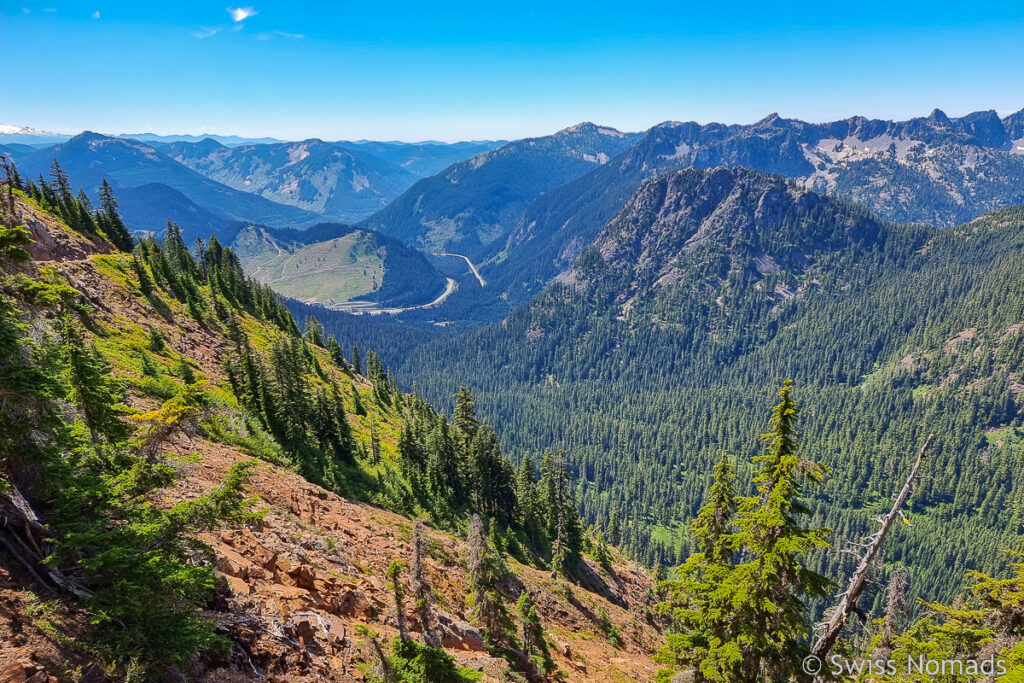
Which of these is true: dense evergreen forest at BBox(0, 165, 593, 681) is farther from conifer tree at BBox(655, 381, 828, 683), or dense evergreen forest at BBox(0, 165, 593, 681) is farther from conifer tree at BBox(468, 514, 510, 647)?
conifer tree at BBox(655, 381, 828, 683)

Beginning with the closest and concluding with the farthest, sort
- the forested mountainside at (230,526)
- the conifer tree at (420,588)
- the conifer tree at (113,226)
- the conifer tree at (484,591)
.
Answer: the forested mountainside at (230,526), the conifer tree at (420,588), the conifer tree at (484,591), the conifer tree at (113,226)

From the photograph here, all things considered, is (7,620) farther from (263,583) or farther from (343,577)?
(343,577)

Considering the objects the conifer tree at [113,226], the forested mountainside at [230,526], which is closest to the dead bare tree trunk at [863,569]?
the forested mountainside at [230,526]

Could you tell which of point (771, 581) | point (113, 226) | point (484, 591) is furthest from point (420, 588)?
point (113, 226)

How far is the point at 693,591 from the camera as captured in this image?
2127cm

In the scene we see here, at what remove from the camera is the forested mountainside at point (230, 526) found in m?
14.1

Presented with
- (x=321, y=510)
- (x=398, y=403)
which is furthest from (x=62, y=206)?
(x=321, y=510)

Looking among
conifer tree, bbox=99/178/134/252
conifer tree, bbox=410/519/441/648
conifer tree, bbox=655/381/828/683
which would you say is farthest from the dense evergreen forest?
conifer tree, bbox=655/381/828/683

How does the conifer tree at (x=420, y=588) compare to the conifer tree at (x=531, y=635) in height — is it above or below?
above

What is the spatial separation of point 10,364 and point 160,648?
9785 mm

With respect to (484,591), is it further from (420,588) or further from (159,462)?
(159,462)

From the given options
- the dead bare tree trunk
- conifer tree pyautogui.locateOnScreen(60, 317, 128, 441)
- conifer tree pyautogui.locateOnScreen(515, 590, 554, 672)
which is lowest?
conifer tree pyautogui.locateOnScreen(515, 590, 554, 672)

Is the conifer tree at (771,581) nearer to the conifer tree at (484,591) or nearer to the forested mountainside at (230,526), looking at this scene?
the forested mountainside at (230,526)

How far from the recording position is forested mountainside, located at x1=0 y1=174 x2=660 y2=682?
1406 cm
